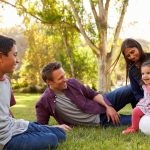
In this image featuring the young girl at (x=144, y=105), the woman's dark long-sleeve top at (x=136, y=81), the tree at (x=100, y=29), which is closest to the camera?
the young girl at (x=144, y=105)

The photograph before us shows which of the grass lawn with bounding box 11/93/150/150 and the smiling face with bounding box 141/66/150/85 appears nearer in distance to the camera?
the grass lawn with bounding box 11/93/150/150

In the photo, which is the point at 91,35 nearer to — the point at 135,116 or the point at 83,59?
the point at 135,116

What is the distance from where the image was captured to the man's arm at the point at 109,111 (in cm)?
586

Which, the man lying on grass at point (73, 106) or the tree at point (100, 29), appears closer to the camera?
the man lying on grass at point (73, 106)

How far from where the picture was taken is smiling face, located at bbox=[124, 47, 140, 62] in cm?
582

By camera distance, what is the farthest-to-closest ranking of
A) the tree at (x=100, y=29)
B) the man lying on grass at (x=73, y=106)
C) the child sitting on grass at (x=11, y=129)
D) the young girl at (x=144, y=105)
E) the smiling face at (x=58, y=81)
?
1. the tree at (x=100, y=29)
2. the man lying on grass at (x=73, y=106)
3. the smiling face at (x=58, y=81)
4. the young girl at (x=144, y=105)
5. the child sitting on grass at (x=11, y=129)

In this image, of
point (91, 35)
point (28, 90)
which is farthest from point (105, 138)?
point (28, 90)

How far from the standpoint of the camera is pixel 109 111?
5859 millimetres

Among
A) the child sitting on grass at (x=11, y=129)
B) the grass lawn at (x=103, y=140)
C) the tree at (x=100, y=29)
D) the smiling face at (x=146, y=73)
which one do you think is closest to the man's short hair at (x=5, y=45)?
the child sitting on grass at (x=11, y=129)

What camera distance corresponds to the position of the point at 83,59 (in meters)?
41.0

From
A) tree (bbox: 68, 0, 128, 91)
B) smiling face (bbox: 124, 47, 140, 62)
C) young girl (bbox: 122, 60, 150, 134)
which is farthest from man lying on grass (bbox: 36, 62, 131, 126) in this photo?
tree (bbox: 68, 0, 128, 91)

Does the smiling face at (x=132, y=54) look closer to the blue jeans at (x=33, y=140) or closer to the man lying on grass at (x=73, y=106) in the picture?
the man lying on grass at (x=73, y=106)

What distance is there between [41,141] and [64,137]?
56cm

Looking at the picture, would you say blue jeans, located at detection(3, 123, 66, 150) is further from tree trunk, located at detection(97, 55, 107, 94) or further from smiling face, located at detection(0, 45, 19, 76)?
tree trunk, located at detection(97, 55, 107, 94)
